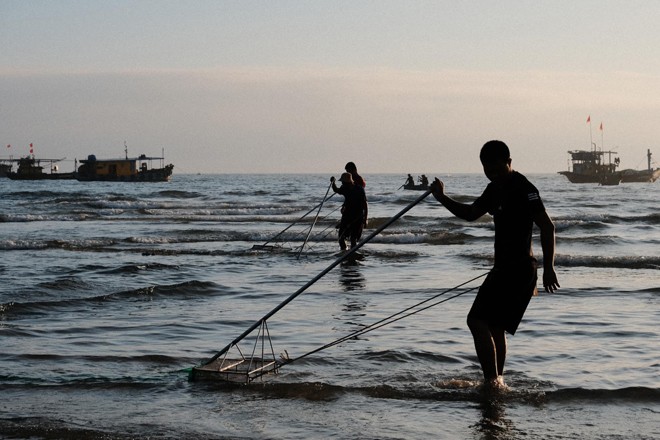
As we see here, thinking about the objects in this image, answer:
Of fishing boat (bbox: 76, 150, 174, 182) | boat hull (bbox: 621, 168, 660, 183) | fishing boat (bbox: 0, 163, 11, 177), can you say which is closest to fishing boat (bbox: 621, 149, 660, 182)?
boat hull (bbox: 621, 168, 660, 183)

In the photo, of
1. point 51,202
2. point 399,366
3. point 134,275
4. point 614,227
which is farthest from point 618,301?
point 51,202

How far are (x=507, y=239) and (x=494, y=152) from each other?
0.57 metres

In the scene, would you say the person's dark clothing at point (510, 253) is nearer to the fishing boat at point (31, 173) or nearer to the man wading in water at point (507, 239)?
the man wading in water at point (507, 239)

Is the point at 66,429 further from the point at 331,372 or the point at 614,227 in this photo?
the point at 614,227

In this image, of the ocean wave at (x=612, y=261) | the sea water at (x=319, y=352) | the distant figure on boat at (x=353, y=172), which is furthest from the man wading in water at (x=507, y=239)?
the ocean wave at (x=612, y=261)

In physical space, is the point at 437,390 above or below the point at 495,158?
below

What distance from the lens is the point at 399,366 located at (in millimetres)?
7746

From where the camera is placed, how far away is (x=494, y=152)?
6.13m

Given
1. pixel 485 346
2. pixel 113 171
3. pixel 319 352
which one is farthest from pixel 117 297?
pixel 113 171

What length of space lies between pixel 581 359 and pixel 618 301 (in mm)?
3905

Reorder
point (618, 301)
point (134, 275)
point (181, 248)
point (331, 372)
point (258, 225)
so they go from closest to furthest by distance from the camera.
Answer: point (331, 372) < point (618, 301) < point (134, 275) < point (181, 248) < point (258, 225)

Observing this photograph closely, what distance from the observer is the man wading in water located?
604cm

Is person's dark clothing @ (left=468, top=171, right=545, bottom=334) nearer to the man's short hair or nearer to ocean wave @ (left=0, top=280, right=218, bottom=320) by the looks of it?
→ the man's short hair

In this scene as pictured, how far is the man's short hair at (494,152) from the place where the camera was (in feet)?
20.1
